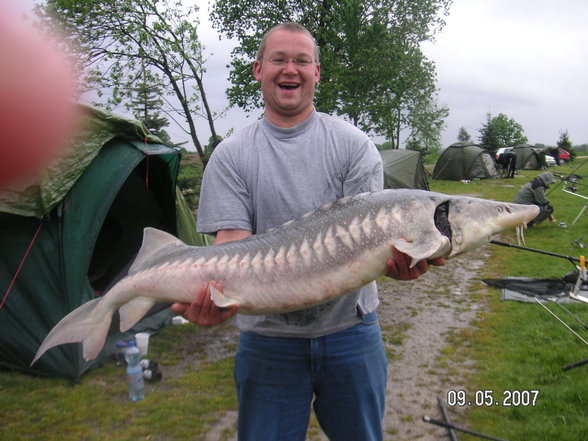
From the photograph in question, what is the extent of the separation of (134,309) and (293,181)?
3.52ft

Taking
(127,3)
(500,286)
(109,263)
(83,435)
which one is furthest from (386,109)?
(83,435)

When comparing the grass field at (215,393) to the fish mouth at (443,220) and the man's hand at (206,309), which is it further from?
the fish mouth at (443,220)

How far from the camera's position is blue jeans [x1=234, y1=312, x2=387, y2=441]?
2.24 m

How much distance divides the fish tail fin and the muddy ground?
2.16 m

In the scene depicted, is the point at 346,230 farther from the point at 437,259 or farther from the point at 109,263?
the point at 109,263

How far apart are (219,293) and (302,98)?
105cm

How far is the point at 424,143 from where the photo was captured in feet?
160

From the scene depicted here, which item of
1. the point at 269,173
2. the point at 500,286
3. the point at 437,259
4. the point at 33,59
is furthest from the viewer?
the point at 500,286

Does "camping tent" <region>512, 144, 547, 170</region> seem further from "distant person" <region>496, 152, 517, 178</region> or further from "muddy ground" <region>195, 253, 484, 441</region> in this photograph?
"muddy ground" <region>195, 253, 484, 441</region>

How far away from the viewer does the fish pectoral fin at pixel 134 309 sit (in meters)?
2.39

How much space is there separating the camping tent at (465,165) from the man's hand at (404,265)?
87.0 feet

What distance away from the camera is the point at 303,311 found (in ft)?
7.49

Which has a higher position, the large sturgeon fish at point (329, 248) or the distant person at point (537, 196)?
the large sturgeon fish at point (329, 248)
